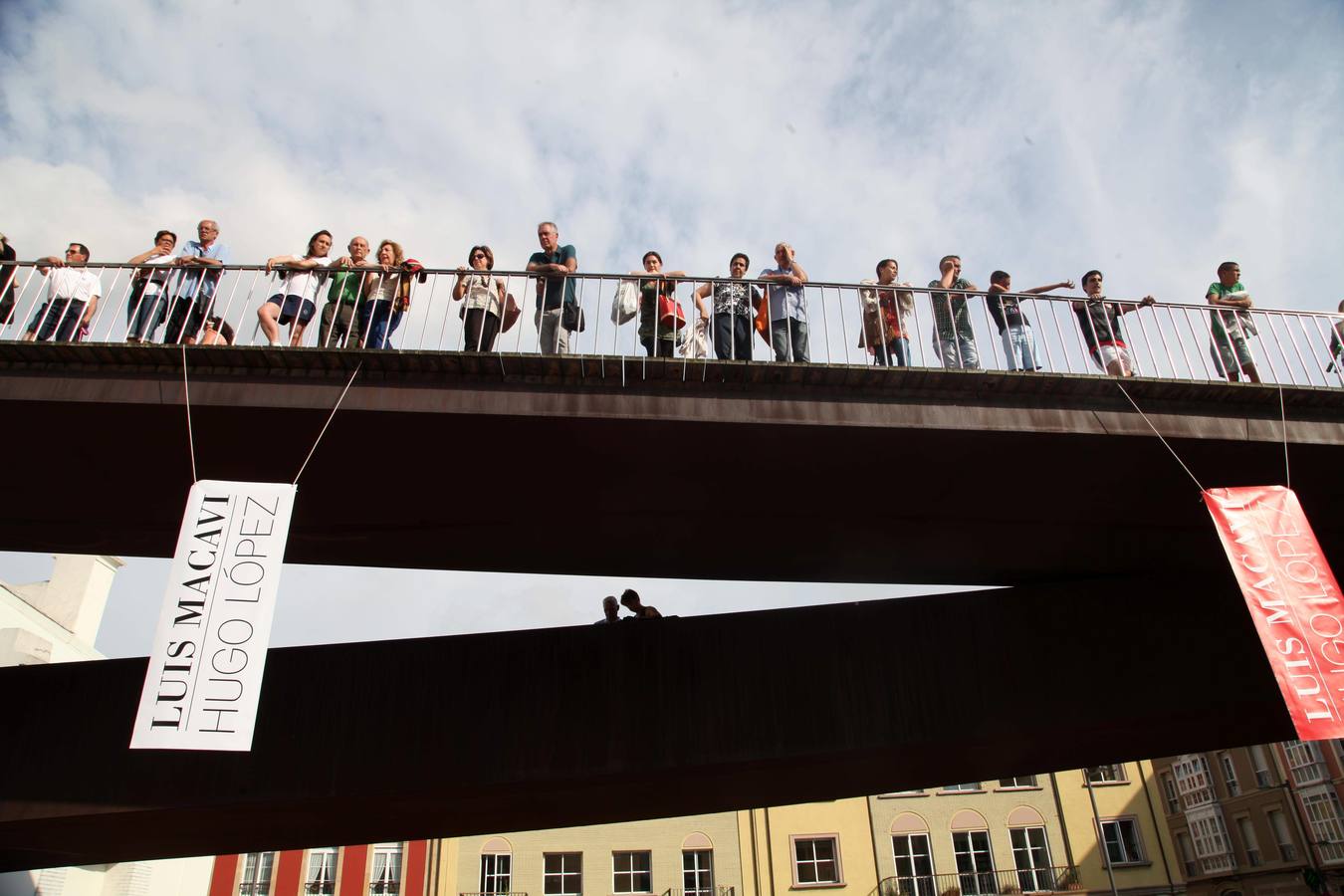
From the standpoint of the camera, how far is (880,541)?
11.8 meters

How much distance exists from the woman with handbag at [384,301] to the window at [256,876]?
97.4 ft

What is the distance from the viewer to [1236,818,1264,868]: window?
41.5 metres

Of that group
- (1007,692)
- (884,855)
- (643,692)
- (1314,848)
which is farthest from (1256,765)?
(643,692)

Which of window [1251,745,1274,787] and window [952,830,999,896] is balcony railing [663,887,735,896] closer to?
window [952,830,999,896]

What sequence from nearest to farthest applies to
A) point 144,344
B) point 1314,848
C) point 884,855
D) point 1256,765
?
1. point 144,344
2. point 884,855
3. point 1314,848
4. point 1256,765

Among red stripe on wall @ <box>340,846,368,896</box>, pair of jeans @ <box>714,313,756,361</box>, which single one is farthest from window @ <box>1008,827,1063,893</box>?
pair of jeans @ <box>714,313,756,361</box>

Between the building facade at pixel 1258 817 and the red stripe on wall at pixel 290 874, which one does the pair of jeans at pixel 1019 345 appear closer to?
the red stripe on wall at pixel 290 874

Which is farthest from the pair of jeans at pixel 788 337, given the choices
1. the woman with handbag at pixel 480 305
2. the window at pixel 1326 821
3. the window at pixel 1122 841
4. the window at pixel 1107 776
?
the window at pixel 1326 821

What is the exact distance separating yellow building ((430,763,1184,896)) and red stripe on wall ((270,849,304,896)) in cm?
462

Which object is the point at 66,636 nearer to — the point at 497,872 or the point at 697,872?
the point at 497,872

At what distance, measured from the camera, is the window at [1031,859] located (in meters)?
33.3

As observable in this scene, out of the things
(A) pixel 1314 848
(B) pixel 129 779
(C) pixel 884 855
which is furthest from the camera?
(A) pixel 1314 848

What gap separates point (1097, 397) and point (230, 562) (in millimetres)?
8357

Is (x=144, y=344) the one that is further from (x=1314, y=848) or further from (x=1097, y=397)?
(x=1314, y=848)
